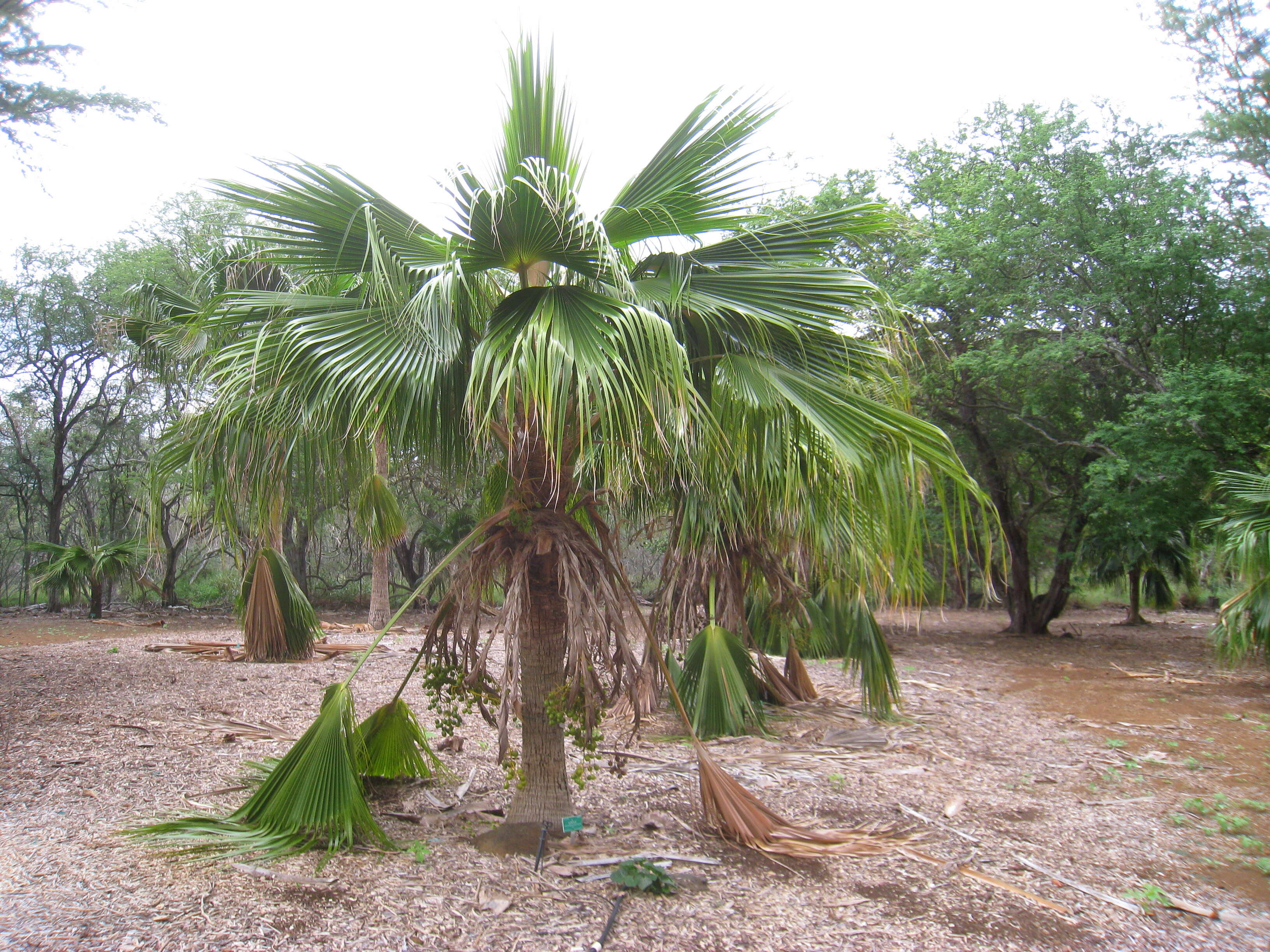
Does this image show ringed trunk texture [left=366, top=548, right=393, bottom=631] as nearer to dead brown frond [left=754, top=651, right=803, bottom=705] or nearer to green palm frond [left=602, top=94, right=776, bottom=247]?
dead brown frond [left=754, top=651, right=803, bottom=705]

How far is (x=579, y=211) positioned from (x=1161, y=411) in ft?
33.7

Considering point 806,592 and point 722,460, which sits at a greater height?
point 722,460

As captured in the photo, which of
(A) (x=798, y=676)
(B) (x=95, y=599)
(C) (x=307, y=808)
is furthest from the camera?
(B) (x=95, y=599)

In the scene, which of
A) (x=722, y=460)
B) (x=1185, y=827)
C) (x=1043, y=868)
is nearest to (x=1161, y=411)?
(x=1185, y=827)

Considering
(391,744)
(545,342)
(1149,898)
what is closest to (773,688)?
(1149,898)

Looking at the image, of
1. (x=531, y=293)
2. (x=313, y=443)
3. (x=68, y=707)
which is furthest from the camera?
(x=68, y=707)

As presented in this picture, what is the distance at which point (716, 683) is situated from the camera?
6043 millimetres

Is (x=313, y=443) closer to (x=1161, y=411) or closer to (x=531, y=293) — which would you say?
(x=531, y=293)

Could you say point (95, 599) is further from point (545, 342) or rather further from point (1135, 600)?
point (1135, 600)

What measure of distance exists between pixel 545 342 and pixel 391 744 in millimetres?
2549

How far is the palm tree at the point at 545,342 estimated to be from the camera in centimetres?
319

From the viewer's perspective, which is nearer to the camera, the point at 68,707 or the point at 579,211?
the point at 579,211

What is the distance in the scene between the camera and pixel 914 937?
3240 mm

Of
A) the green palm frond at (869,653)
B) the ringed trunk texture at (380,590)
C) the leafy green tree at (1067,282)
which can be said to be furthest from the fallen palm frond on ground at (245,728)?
the leafy green tree at (1067,282)
